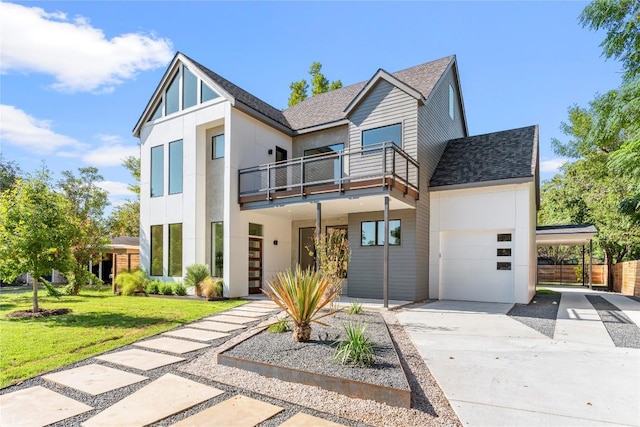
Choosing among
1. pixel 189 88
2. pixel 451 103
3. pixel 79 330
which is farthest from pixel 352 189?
pixel 189 88

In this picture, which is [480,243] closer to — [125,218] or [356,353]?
[356,353]

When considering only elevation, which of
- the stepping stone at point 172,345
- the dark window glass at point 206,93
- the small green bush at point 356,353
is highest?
the dark window glass at point 206,93

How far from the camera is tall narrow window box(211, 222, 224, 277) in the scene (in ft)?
43.1

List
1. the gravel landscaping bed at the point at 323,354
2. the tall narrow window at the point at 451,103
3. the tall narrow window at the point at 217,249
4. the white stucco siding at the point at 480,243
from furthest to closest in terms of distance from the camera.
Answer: the tall narrow window at the point at 451,103, the tall narrow window at the point at 217,249, the white stucco siding at the point at 480,243, the gravel landscaping bed at the point at 323,354

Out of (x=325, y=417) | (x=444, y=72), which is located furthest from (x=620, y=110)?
(x=325, y=417)

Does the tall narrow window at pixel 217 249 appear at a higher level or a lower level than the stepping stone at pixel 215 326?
higher

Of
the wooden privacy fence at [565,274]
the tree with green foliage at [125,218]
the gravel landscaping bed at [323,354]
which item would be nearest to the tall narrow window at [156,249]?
the gravel landscaping bed at [323,354]

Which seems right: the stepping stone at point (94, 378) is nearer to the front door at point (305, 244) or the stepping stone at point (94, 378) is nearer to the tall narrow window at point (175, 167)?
the tall narrow window at point (175, 167)

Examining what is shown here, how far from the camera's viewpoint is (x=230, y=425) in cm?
332

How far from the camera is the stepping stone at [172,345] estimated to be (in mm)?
5945

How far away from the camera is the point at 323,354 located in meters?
5.05

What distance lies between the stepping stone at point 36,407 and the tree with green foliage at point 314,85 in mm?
25278

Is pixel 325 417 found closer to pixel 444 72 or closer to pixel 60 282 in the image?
pixel 444 72

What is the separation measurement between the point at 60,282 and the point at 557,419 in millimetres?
26415
